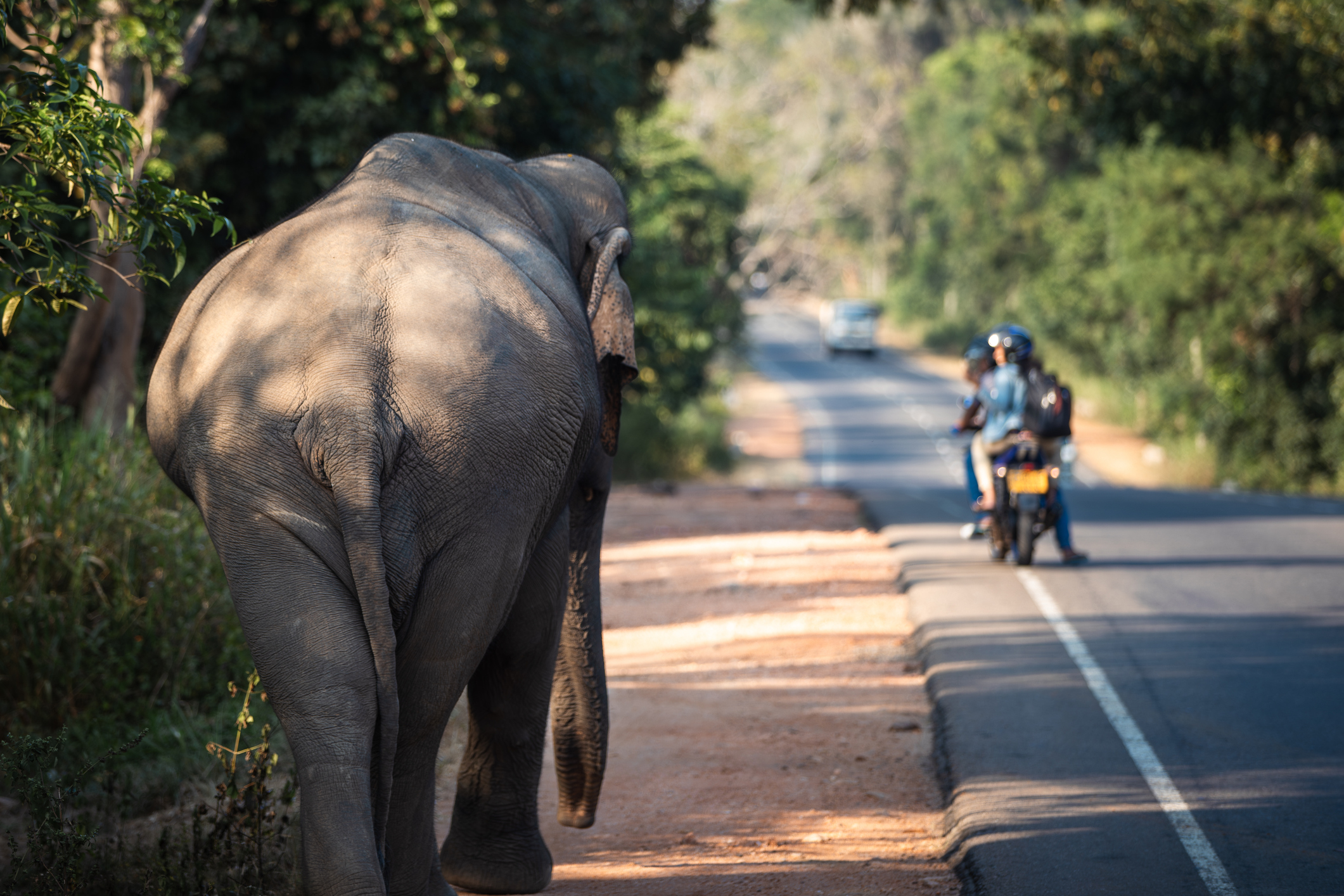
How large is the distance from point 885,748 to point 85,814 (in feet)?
13.0

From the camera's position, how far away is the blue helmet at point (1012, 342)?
37.9 feet

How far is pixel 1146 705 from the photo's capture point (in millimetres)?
7609

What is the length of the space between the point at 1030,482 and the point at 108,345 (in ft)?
23.9

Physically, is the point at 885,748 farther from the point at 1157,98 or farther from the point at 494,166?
the point at 1157,98

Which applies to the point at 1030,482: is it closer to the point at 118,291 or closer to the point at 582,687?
the point at 118,291

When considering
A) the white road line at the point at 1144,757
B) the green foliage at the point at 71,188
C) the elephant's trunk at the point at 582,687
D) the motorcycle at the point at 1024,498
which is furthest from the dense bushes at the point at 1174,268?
the green foliage at the point at 71,188

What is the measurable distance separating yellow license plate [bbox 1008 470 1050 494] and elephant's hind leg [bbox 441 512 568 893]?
7562 millimetres

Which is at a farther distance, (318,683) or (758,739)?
(758,739)

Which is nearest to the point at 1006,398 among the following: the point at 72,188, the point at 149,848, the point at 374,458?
the point at 149,848

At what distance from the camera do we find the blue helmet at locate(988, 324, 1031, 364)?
11.5 meters

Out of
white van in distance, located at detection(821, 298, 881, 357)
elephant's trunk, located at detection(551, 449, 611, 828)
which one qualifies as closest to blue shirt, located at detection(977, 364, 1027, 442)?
elephant's trunk, located at detection(551, 449, 611, 828)

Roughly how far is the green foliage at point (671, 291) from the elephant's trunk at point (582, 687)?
13.7m

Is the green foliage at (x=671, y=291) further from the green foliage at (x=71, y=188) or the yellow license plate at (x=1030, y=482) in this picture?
the green foliage at (x=71, y=188)

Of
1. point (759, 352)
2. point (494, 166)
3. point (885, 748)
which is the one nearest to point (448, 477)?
point (494, 166)
